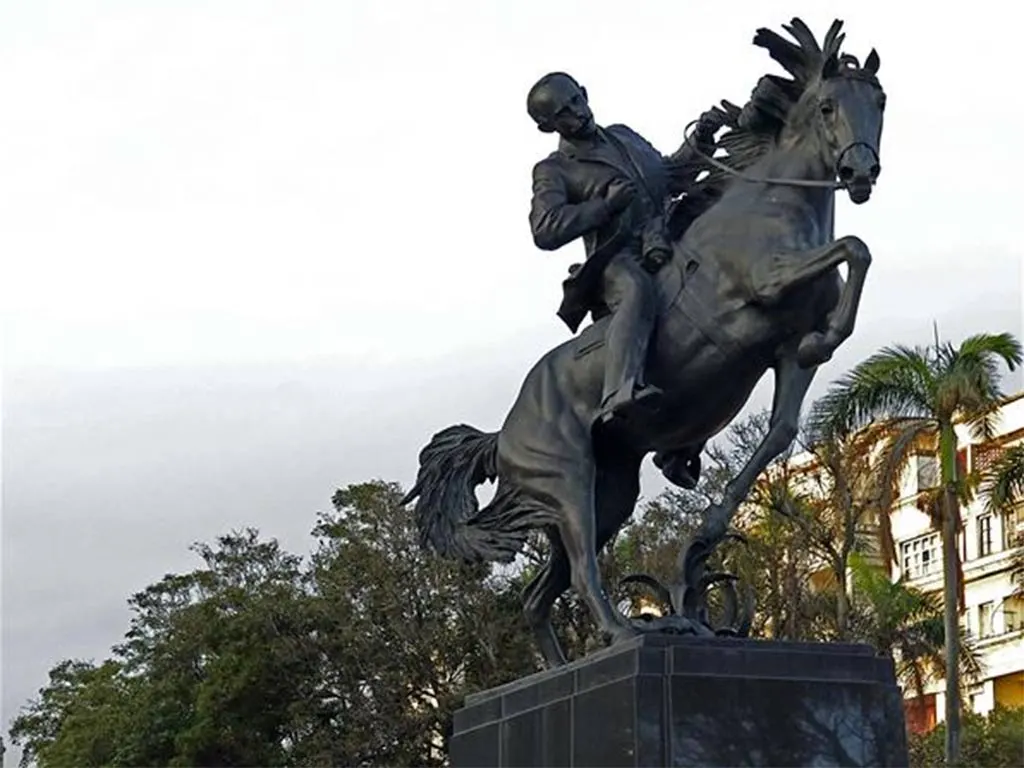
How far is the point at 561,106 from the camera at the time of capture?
10.3 meters

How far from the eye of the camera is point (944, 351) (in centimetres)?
3175

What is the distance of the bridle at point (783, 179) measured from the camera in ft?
29.8

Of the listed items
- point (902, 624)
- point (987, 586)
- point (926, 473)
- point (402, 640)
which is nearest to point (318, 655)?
point (402, 640)

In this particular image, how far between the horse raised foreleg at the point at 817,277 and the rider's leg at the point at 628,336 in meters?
0.61

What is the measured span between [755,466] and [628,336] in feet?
2.96

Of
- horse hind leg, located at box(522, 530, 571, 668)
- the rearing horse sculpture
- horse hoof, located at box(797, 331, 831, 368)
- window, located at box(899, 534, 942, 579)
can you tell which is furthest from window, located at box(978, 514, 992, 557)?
horse hoof, located at box(797, 331, 831, 368)

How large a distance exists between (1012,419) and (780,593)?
67.8ft

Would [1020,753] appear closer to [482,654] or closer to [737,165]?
[482,654]

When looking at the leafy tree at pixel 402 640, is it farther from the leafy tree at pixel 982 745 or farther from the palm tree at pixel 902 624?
the leafy tree at pixel 982 745

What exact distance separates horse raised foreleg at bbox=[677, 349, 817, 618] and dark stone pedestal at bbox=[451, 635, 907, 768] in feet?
2.80

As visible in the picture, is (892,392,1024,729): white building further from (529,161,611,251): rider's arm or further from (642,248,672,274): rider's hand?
(642,248,672,274): rider's hand

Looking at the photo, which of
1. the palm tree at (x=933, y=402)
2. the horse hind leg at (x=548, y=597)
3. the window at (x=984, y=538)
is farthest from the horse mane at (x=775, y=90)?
the window at (x=984, y=538)

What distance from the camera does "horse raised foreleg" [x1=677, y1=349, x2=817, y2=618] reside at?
946 centimetres

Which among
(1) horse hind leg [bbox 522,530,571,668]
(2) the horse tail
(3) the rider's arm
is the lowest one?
(1) horse hind leg [bbox 522,530,571,668]
